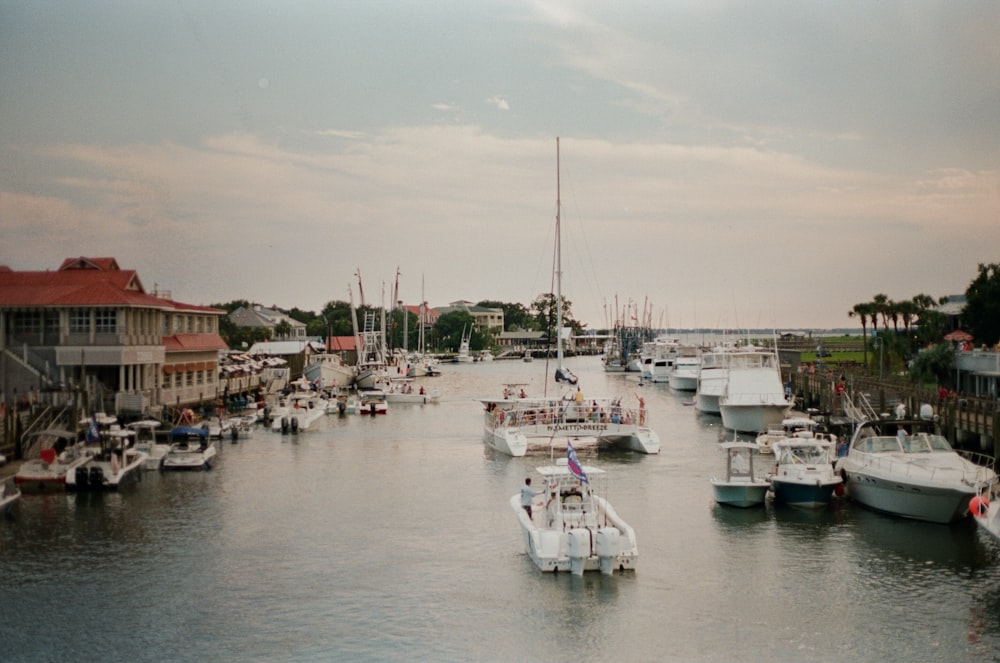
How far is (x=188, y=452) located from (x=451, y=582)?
18.8 m

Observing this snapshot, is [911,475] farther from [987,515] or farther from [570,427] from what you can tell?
[570,427]

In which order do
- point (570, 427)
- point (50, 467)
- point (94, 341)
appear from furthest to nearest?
point (570, 427) < point (94, 341) < point (50, 467)

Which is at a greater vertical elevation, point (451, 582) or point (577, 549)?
point (577, 549)

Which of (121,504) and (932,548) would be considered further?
(121,504)

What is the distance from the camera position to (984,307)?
5266 cm

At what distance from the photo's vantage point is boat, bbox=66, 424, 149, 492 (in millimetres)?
29578

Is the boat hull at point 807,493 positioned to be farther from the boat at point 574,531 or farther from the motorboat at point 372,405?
the motorboat at point 372,405

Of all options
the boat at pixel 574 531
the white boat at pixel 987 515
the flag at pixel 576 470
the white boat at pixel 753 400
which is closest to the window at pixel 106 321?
the boat at pixel 574 531

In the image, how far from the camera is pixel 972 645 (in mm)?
15828

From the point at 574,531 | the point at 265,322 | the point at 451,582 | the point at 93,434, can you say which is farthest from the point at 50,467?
the point at 265,322

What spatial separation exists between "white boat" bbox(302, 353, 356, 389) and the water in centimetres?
4608

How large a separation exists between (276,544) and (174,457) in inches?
532

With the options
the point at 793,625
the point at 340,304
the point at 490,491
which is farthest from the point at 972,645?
the point at 340,304

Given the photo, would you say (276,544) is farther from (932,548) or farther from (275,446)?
(275,446)
